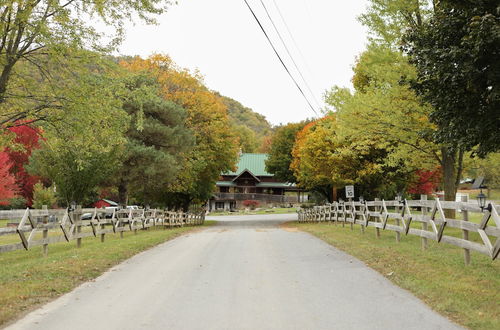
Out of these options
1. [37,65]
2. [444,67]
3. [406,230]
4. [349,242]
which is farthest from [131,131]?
[444,67]

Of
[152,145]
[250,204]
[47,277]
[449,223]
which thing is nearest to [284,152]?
[152,145]

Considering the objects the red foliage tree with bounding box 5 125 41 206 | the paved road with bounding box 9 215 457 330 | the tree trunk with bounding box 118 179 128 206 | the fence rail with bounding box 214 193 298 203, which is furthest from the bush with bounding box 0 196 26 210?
the fence rail with bounding box 214 193 298 203

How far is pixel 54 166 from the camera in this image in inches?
1053

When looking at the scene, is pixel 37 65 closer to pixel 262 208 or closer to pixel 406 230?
pixel 406 230

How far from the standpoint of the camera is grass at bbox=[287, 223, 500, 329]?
600cm

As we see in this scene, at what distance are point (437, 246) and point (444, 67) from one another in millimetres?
5011

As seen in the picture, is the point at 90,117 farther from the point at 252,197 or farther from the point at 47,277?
the point at 252,197

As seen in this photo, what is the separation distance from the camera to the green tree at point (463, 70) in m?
8.53

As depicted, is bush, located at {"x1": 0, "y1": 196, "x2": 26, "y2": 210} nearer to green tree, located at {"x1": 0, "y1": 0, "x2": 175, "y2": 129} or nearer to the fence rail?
green tree, located at {"x1": 0, "y1": 0, "x2": 175, "y2": 129}

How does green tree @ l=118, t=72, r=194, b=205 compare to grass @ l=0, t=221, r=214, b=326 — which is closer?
grass @ l=0, t=221, r=214, b=326

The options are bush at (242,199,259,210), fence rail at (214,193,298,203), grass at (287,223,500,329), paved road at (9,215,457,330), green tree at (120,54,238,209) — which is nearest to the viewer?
paved road at (9,215,457,330)

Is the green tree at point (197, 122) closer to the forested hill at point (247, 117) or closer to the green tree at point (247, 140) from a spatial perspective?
the green tree at point (247, 140)

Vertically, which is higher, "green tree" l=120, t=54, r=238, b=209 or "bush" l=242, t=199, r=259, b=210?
"green tree" l=120, t=54, r=238, b=209

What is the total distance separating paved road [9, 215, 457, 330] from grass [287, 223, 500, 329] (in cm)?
27
